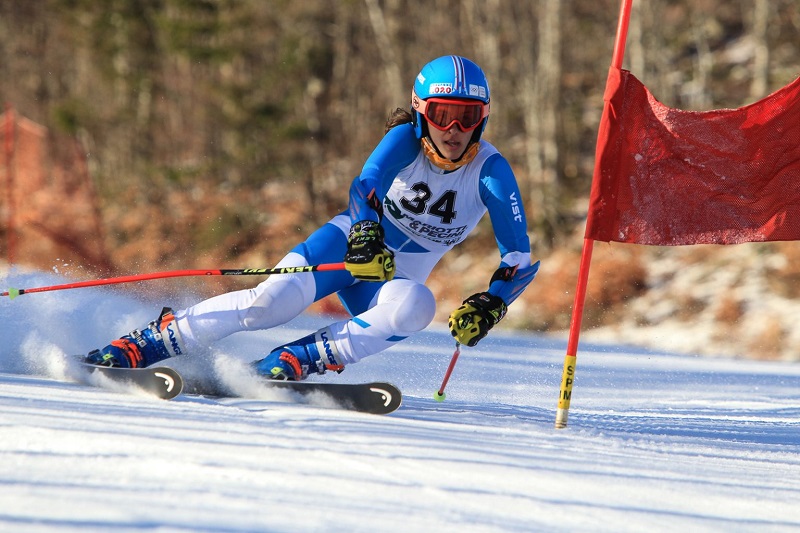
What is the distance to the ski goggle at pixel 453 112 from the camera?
4039 mm

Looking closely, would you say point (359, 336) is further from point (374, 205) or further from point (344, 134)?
point (344, 134)

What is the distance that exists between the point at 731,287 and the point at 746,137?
358 inches

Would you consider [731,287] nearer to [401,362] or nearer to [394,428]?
[401,362]

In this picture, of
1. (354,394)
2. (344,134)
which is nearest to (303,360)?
(354,394)

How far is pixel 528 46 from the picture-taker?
16.7m

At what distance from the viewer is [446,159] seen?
4.19 metres

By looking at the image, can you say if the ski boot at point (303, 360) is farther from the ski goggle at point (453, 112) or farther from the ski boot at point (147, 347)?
the ski goggle at point (453, 112)

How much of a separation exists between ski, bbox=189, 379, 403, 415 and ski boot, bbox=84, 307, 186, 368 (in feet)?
1.08

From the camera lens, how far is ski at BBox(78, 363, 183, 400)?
3590 mm

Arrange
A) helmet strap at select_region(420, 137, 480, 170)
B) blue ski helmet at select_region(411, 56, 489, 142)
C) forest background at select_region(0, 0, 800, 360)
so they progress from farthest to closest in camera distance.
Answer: forest background at select_region(0, 0, 800, 360) → helmet strap at select_region(420, 137, 480, 170) → blue ski helmet at select_region(411, 56, 489, 142)

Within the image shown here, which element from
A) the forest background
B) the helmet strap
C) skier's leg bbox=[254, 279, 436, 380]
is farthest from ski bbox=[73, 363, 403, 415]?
the forest background

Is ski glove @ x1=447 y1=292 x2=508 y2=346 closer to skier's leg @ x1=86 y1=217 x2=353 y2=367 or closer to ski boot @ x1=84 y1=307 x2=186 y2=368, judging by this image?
skier's leg @ x1=86 y1=217 x2=353 y2=367

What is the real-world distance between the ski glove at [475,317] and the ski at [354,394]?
14.3 inches

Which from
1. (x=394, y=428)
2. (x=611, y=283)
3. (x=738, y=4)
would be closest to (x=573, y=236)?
(x=611, y=283)
